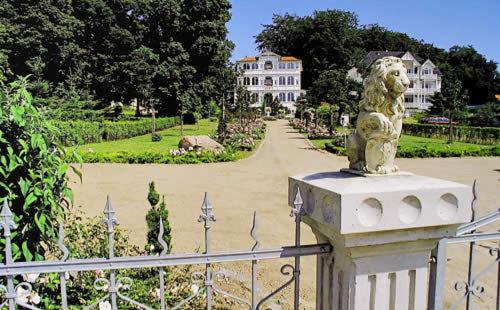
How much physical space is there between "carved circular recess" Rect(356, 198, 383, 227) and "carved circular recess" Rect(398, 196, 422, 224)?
123 millimetres

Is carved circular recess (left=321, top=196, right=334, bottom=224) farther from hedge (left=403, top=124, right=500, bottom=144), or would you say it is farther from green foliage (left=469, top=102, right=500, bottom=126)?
green foliage (left=469, top=102, right=500, bottom=126)

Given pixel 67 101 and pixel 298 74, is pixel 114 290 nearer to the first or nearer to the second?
pixel 67 101

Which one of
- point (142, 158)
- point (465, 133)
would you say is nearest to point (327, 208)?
point (142, 158)

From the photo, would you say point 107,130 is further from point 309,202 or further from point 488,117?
point 488,117

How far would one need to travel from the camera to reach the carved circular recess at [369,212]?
1990 millimetres

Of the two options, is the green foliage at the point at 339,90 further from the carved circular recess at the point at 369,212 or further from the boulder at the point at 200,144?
the carved circular recess at the point at 369,212

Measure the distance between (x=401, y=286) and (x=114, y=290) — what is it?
5.12 feet

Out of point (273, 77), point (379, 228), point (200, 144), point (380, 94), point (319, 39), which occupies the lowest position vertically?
point (200, 144)

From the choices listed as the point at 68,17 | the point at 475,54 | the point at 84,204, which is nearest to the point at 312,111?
the point at 68,17

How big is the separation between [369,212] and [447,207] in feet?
1.49

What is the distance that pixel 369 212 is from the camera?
6.61ft

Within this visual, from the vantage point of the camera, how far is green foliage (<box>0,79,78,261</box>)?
10.1ft

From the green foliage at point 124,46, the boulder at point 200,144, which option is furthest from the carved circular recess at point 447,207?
the green foliage at point 124,46

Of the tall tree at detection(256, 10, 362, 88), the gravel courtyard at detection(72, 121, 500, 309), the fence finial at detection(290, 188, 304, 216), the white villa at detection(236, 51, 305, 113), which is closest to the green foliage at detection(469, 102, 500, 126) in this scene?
the tall tree at detection(256, 10, 362, 88)
